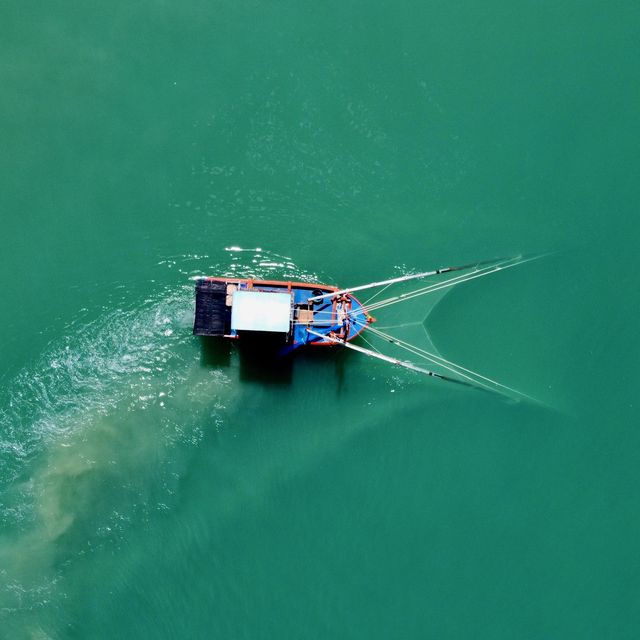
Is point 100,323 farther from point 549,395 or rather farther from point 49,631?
point 549,395

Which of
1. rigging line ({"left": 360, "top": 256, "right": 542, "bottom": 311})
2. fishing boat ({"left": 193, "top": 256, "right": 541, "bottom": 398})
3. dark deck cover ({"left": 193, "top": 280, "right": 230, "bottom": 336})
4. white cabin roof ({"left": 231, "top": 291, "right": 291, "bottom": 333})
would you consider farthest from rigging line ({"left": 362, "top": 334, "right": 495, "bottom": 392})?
dark deck cover ({"left": 193, "top": 280, "right": 230, "bottom": 336})

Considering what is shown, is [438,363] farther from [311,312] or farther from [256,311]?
[256,311]

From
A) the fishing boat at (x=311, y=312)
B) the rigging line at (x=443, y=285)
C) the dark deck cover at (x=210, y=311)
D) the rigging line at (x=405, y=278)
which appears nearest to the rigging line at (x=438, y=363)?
the fishing boat at (x=311, y=312)

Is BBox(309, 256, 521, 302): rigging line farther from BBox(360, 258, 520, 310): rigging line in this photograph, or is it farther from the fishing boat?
BBox(360, 258, 520, 310): rigging line

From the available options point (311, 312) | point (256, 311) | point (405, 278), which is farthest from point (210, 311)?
point (405, 278)

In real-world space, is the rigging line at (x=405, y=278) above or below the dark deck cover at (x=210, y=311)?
above

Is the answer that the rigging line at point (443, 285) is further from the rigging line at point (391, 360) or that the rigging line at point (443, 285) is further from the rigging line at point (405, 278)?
the rigging line at point (391, 360)

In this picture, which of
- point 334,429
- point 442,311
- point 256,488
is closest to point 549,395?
point 442,311
